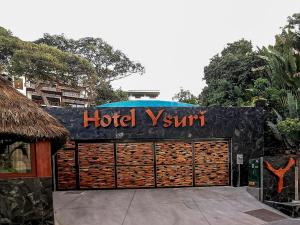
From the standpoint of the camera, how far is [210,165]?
13586 millimetres

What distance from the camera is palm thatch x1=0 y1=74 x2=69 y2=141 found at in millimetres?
7227

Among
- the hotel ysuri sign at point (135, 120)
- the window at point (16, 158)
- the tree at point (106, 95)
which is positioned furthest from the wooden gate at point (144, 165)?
the tree at point (106, 95)

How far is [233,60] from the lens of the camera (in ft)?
82.0

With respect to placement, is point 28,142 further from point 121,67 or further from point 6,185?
point 121,67

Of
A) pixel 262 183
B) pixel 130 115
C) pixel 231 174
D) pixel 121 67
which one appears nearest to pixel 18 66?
pixel 121 67

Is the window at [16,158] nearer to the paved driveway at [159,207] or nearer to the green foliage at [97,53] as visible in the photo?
the paved driveway at [159,207]

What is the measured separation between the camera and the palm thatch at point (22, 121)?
23.7 ft

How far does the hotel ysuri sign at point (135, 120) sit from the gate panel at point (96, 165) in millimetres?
1204

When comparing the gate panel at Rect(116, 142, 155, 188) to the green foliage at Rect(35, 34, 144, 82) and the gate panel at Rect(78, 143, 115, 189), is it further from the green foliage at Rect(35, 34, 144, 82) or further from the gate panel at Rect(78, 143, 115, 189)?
the green foliage at Rect(35, 34, 144, 82)

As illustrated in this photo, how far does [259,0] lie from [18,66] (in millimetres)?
28234

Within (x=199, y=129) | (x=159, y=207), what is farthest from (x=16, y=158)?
(x=199, y=129)

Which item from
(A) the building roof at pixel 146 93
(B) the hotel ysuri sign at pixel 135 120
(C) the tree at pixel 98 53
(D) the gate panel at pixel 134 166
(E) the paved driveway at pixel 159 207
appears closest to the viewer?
(E) the paved driveway at pixel 159 207

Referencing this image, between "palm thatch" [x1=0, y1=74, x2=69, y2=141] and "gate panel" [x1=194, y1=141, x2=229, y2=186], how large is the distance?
769 centimetres

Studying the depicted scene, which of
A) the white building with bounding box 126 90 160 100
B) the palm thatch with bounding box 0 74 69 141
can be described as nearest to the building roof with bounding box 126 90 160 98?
the white building with bounding box 126 90 160 100
